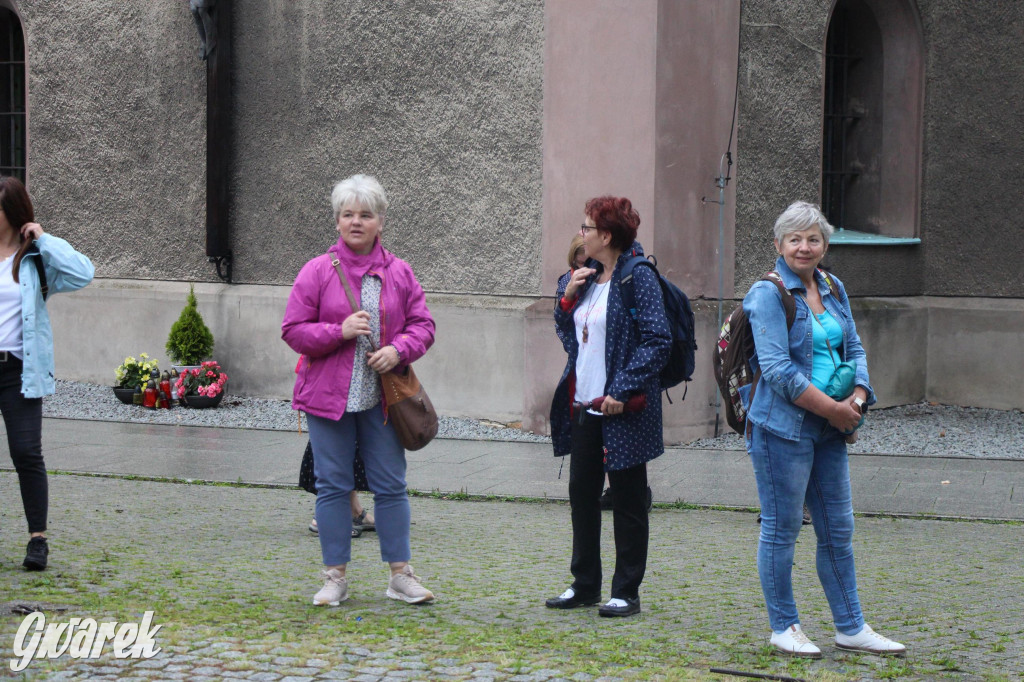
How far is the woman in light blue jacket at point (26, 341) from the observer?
19.8 feet

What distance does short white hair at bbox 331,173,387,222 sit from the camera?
546cm

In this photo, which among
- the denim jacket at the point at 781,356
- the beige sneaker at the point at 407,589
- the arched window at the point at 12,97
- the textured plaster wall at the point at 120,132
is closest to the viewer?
the denim jacket at the point at 781,356

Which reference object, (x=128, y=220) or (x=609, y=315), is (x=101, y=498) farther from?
(x=128, y=220)

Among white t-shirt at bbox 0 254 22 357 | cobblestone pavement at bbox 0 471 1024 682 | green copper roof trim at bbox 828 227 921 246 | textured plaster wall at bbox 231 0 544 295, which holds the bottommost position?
cobblestone pavement at bbox 0 471 1024 682

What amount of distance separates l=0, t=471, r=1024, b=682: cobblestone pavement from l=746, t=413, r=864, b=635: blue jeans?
A: 20 cm

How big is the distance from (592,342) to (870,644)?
1.63 meters

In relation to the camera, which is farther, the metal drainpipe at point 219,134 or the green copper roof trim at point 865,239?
the metal drainpipe at point 219,134

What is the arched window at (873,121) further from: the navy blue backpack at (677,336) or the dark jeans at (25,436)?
the dark jeans at (25,436)

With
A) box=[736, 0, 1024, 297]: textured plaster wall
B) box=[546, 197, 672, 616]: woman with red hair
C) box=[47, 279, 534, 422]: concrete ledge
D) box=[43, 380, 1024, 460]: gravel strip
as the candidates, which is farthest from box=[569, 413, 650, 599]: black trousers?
box=[736, 0, 1024, 297]: textured plaster wall

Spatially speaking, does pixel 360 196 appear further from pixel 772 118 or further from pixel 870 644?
pixel 772 118

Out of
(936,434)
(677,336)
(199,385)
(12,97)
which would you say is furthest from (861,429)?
(12,97)

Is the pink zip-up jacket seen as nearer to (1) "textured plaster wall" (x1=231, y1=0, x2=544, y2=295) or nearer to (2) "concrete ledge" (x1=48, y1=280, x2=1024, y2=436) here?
(2) "concrete ledge" (x1=48, y1=280, x2=1024, y2=436)

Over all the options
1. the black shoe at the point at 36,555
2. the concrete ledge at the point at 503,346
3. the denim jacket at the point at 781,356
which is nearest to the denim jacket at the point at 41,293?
the black shoe at the point at 36,555

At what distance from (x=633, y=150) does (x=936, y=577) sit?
18.2 ft
